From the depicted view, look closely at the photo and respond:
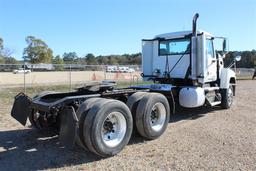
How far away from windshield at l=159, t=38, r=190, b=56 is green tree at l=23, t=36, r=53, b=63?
9127 cm

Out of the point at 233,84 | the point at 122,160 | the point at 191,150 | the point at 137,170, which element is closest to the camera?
the point at 137,170

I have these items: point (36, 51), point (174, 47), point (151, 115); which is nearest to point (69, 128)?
point (151, 115)

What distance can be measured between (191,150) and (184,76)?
4.08 meters

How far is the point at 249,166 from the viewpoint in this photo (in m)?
5.04

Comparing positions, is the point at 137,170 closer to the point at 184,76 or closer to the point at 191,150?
the point at 191,150

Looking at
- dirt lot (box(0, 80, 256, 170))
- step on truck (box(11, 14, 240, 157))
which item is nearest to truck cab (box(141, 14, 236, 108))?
step on truck (box(11, 14, 240, 157))

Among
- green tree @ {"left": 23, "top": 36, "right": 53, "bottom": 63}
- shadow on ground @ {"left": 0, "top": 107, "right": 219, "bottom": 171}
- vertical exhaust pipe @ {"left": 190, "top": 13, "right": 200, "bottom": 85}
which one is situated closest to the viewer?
shadow on ground @ {"left": 0, "top": 107, "right": 219, "bottom": 171}

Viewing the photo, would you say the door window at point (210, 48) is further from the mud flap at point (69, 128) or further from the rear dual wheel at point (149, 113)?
the mud flap at point (69, 128)

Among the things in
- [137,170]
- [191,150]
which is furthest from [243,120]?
[137,170]

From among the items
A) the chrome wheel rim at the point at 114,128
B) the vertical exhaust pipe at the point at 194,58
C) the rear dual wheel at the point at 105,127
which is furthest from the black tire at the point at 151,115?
the vertical exhaust pipe at the point at 194,58

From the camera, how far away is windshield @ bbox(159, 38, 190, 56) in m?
9.56

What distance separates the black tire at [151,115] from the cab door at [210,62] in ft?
10.0

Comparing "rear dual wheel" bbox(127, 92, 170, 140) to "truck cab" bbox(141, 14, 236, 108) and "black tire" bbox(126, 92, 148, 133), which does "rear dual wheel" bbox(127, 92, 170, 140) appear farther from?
"truck cab" bbox(141, 14, 236, 108)

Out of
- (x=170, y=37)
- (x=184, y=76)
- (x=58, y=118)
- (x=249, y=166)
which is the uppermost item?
(x=170, y=37)
